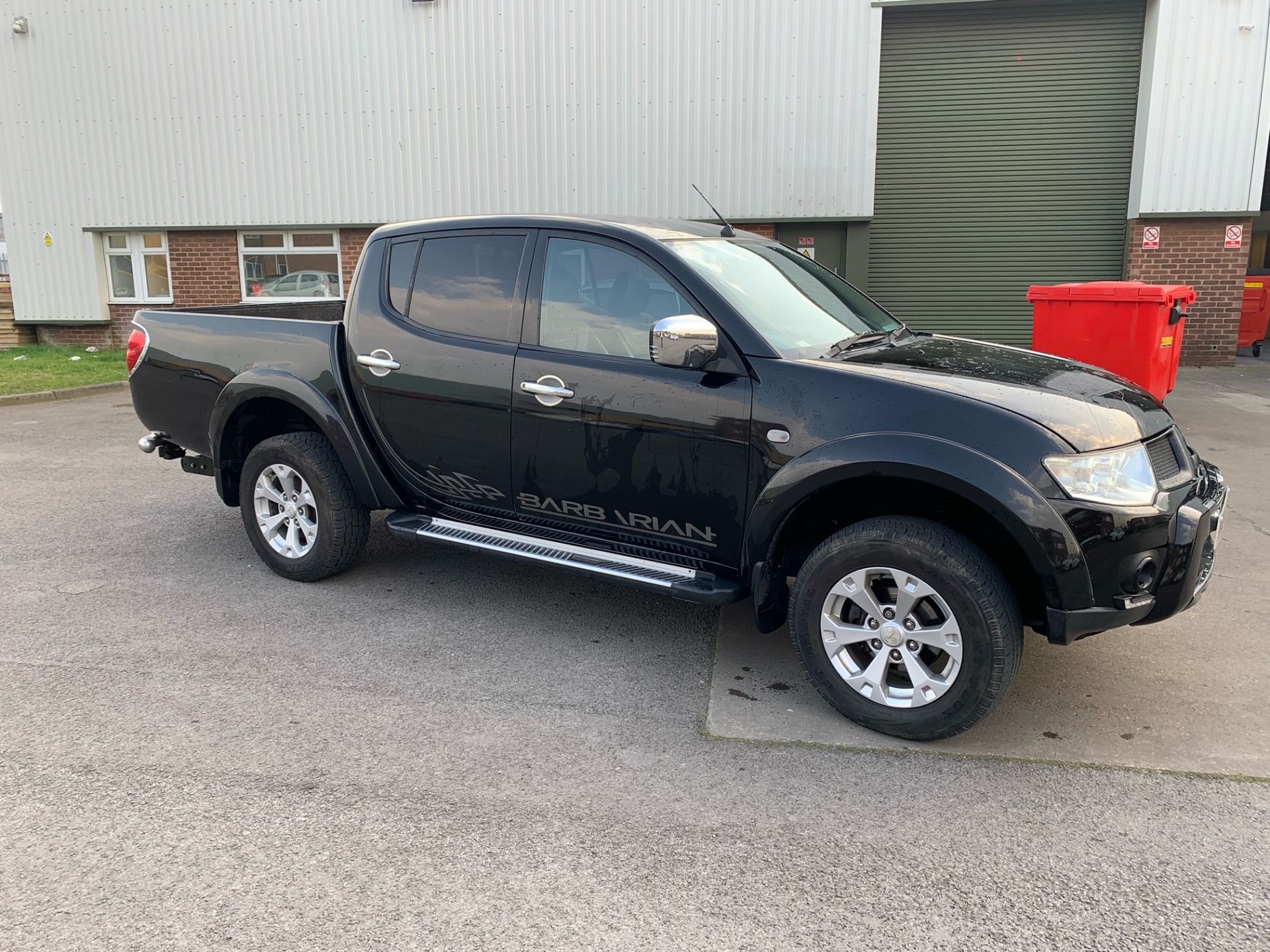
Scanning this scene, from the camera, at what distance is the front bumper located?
125 inches

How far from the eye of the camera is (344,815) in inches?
117

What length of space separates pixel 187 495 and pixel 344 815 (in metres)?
4.76

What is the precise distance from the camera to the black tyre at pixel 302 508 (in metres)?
4.85

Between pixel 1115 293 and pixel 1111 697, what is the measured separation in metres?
5.35

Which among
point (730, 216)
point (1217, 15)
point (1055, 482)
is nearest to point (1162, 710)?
point (1055, 482)

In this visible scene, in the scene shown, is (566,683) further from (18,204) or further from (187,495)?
(18,204)

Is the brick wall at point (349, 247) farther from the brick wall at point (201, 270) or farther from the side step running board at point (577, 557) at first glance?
the side step running board at point (577, 557)

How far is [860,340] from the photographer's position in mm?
4180

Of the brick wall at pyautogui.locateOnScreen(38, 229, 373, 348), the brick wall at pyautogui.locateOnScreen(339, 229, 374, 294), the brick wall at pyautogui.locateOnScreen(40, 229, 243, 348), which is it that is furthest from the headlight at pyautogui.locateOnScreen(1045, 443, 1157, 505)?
the brick wall at pyautogui.locateOnScreen(40, 229, 243, 348)

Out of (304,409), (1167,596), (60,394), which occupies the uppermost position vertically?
(304,409)

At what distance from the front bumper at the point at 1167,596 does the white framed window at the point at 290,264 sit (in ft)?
48.6

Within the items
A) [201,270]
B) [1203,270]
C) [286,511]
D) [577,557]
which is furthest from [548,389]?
[201,270]

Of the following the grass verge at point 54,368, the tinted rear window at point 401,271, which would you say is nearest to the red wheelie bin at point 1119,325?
the tinted rear window at point 401,271

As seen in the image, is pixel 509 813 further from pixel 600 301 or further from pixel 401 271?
pixel 401 271
